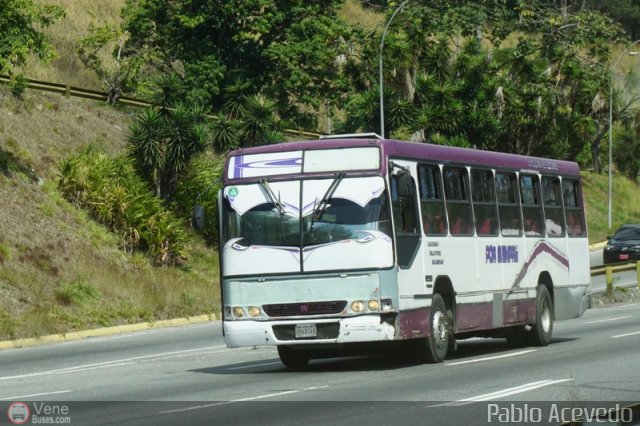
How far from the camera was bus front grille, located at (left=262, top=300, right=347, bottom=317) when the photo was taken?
17.7 metres

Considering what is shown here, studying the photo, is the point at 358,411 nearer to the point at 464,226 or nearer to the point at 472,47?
the point at 464,226

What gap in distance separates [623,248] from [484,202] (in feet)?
97.9

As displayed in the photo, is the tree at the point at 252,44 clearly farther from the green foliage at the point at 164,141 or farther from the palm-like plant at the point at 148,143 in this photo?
the palm-like plant at the point at 148,143

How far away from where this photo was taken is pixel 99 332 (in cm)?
3102

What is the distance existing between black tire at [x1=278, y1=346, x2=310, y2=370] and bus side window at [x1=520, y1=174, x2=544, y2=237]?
504cm

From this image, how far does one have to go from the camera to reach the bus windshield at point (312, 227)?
17.8 m

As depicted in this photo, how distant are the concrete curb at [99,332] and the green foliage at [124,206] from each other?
5436 millimetres

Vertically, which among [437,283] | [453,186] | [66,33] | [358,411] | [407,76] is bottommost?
[358,411]

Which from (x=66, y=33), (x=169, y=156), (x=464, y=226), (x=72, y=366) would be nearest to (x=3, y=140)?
(x=169, y=156)

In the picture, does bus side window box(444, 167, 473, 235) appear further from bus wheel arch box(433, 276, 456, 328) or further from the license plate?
the license plate

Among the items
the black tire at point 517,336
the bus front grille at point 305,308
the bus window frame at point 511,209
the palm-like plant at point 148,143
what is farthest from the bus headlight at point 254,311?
the palm-like plant at point 148,143

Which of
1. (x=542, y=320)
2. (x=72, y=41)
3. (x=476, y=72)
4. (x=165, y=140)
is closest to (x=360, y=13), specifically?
(x=72, y=41)

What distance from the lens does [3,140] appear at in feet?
136

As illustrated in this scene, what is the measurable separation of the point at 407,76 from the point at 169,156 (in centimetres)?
1936
